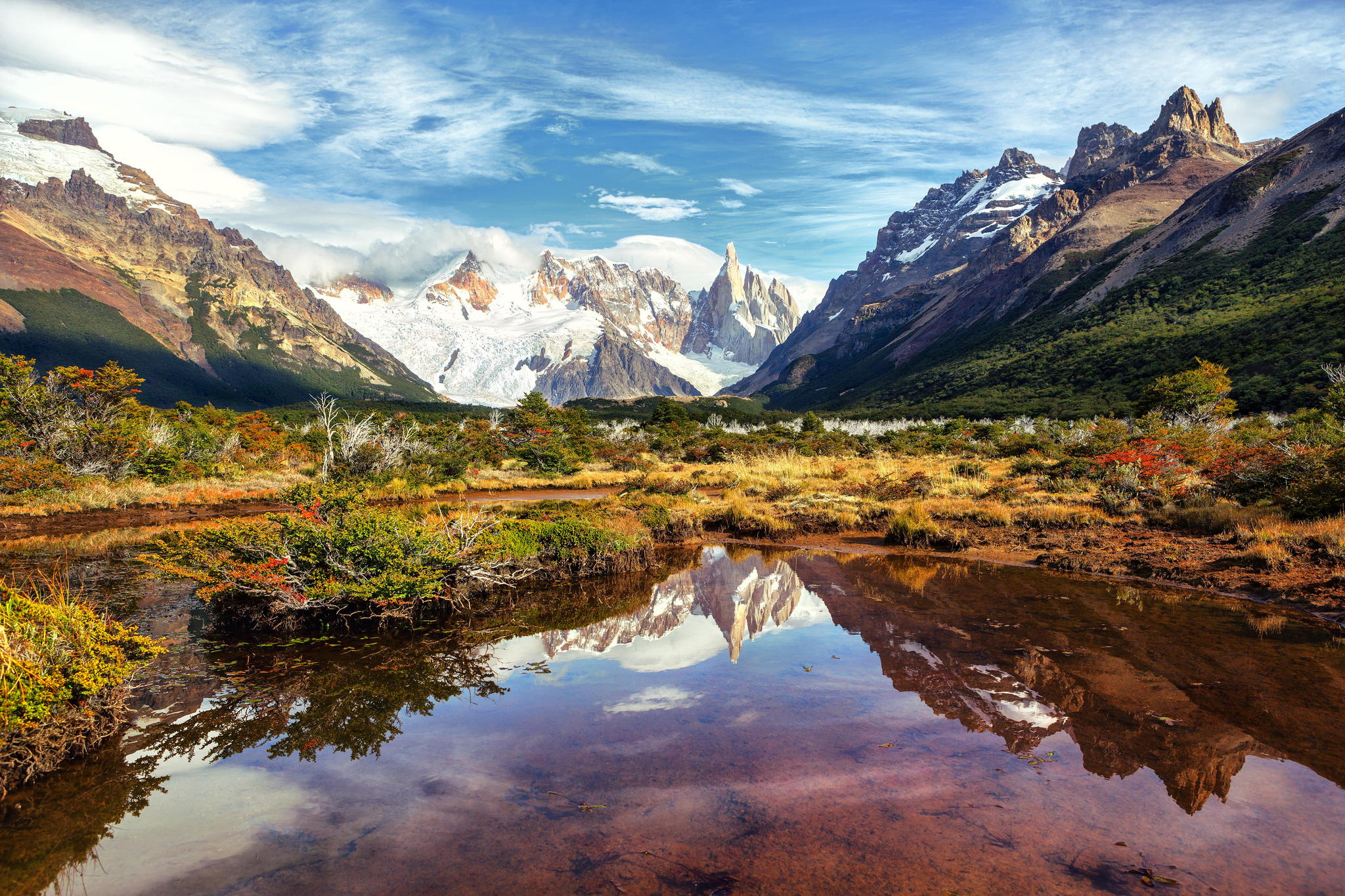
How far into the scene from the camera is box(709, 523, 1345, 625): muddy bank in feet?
39.4

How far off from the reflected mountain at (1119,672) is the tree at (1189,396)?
3234cm

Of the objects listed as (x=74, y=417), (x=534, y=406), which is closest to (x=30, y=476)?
(x=74, y=417)

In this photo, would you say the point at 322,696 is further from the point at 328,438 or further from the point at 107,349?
the point at 107,349

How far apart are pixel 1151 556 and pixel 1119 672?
325 inches

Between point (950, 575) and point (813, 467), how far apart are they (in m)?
19.6

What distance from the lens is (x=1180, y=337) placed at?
255 feet

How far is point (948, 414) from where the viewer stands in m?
93.3

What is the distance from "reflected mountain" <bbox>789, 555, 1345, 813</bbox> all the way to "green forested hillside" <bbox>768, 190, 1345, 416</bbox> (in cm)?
5616

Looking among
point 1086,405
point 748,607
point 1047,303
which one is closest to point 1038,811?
point 748,607

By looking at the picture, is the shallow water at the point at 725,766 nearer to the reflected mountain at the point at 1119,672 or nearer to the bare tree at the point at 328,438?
the reflected mountain at the point at 1119,672

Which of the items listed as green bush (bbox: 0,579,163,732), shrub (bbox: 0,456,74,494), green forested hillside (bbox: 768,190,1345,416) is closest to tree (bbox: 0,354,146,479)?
shrub (bbox: 0,456,74,494)

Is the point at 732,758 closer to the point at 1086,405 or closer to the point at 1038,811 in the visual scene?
the point at 1038,811

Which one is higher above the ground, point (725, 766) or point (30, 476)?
point (30, 476)

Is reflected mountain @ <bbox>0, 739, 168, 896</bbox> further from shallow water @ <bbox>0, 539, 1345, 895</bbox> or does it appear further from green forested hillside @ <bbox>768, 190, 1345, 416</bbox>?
green forested hillside @ <bbox>768, 190, 1345, 416</bbox>
